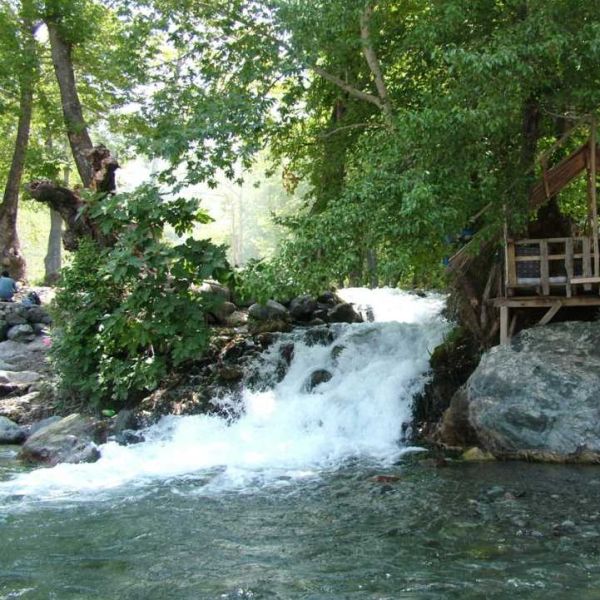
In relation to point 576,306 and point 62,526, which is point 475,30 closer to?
point 576,306

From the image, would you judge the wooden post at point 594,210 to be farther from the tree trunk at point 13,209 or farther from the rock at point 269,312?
the tree trunk at point 13,209

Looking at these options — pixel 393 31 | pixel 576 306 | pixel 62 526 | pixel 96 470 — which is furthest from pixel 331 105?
pixel 62 526

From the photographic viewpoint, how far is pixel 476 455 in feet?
34.8

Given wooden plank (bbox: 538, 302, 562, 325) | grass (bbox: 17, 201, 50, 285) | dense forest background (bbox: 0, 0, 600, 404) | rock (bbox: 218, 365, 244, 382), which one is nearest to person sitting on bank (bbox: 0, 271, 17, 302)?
dense forest background (bbox: 0, 0, 600, 404)

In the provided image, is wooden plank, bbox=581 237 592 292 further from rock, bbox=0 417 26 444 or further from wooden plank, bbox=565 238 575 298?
rock, bbox=0 417 26 444

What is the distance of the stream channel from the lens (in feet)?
19.2

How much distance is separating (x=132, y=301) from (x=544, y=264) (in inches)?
303

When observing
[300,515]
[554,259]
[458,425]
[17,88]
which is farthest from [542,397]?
[17,88]

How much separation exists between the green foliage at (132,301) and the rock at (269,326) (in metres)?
2.65

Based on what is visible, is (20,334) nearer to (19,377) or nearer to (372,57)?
(19,377)

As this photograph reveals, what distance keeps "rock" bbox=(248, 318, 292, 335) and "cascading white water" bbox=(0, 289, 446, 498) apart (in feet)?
2.84

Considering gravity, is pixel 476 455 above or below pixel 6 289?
below

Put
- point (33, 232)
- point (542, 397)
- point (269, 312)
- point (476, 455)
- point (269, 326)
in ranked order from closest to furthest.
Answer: point (542, 397)
point (476, 455)
point (269, 326)
point (269, 312)
point (33, 232)

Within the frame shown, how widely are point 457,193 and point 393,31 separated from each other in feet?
17.4
